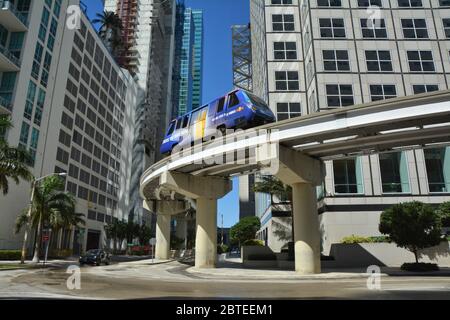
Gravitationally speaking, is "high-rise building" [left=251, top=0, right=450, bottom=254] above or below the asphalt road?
above

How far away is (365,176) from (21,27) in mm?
47928

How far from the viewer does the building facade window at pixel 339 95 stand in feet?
141

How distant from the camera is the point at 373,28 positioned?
46.0m

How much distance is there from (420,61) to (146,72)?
8907cm

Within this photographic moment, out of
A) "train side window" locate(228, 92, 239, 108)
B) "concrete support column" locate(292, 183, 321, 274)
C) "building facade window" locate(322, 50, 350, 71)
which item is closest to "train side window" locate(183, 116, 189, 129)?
"train side window" locate(228, 92, 239, 108)

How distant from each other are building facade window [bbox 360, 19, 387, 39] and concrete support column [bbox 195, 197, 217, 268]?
30.8 meters

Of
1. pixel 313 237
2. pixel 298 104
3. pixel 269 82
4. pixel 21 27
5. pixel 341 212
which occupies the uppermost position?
pixel 21 27

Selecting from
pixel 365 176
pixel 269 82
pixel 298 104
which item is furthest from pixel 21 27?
pixel 365 176

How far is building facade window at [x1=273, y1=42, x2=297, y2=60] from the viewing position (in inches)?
1991

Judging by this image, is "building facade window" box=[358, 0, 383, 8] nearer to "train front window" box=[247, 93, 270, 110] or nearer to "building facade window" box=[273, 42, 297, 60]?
"building facade window" box=[273, 42, 297, 60]

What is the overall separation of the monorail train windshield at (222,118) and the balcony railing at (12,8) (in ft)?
107

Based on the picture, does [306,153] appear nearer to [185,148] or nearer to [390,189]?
[185,148]

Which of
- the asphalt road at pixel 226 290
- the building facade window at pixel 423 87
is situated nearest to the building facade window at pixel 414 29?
the building facade window at pixel 423 87

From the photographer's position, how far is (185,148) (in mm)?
29172
